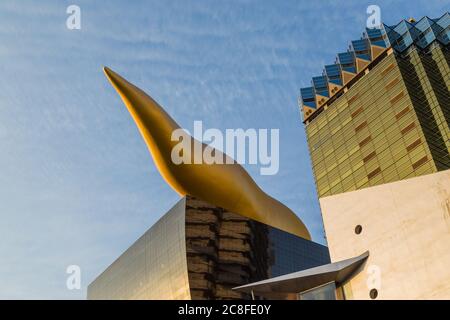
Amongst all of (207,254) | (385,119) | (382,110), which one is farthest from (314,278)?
(382,110)

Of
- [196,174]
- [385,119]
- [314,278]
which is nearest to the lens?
[314,278]

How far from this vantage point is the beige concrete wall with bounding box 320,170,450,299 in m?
18.0

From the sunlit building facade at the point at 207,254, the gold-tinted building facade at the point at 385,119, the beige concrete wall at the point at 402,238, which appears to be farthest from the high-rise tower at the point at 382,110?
the sunlit building facade at the point at 207,254

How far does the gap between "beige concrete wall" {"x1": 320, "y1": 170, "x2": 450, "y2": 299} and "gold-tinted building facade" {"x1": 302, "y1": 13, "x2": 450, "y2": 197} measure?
158 ft

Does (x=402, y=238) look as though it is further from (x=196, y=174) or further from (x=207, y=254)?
(x=207, y=254)

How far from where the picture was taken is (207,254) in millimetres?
54656

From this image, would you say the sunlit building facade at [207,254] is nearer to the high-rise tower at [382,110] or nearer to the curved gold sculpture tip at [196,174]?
the curved gold sculpture tip at [196,174]

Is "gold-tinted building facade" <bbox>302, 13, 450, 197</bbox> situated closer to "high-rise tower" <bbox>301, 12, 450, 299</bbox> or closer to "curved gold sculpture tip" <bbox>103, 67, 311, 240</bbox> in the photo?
"high-rise tower" <bbox>301, 12, 450, 299</bbox>

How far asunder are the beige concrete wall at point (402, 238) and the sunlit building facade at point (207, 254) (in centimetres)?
3174

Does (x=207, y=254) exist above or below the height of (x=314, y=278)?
above

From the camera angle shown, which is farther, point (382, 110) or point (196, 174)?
point (382, 110)

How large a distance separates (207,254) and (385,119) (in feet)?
116

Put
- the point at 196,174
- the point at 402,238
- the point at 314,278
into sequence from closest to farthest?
1. the point at 402,238
2. the point at 314,278
3. the point at 196,174
